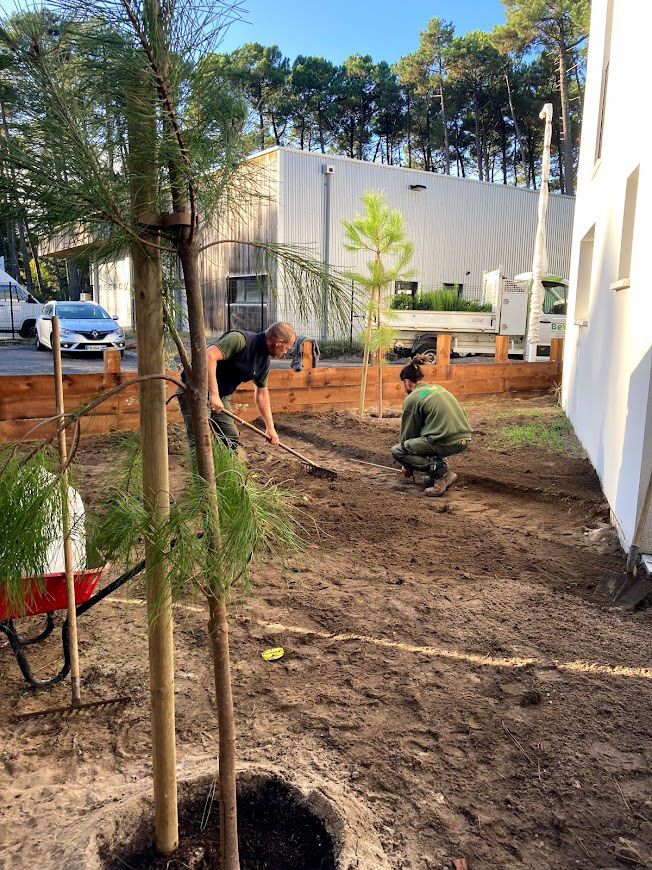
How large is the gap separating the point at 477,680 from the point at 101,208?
260 cm

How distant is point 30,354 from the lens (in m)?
18.9

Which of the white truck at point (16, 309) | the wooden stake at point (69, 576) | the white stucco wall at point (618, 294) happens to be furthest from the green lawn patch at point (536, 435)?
the white truck at point (16, 309)

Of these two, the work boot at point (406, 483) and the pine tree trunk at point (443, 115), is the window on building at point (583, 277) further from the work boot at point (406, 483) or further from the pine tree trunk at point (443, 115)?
the pine tree trunk at point (443, 115)

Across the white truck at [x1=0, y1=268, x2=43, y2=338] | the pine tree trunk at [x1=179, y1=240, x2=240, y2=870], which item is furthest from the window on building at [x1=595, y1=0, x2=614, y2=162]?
the white truck at [x1=0, y1=268, x2=43, y2=338]

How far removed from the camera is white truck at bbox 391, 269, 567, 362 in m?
16.8

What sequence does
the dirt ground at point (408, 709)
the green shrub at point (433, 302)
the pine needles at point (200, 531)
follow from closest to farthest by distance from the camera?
the pine needles at point (200, 531), the dirt ground at point (408, 709), the green shrub at point (433, 302)

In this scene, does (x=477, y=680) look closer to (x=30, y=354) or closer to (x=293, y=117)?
(x=30, y=354)

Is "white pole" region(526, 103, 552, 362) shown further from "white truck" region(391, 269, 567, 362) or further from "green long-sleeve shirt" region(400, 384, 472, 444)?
"green long-sleeve shirt" region(400, 384, 472, 444)

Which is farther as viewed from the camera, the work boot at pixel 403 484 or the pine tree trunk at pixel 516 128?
the pine tree trunk at pixel 516 128

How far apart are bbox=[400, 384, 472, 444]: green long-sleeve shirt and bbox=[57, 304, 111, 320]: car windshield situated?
13026mm

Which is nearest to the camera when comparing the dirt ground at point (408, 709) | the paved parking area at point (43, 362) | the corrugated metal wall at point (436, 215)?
the dirt ground at point (408, 709)

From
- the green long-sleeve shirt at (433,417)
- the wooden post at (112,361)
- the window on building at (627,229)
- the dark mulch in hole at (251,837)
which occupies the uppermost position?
the window on building at (627,229)

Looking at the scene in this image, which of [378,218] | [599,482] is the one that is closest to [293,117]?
[378,218]

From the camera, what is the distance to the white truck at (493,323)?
16750mm
